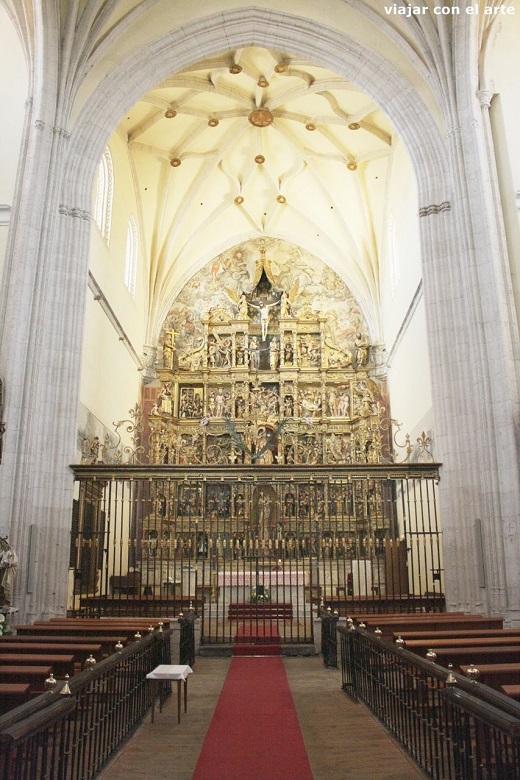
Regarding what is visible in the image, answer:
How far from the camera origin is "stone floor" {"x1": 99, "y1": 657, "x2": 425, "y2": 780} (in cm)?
501

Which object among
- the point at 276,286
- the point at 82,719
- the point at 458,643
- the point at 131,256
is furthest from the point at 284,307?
the point at 82,719

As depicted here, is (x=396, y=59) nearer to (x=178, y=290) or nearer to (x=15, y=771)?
(x=178, y=290)

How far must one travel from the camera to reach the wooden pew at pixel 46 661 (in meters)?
5.67

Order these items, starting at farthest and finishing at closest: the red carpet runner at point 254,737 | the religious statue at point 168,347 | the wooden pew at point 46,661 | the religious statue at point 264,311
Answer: the religious statue at point 264,311
the religious statue at point 168,347
the wooden pew at point 46,661
the red carpet runner at point 254,737

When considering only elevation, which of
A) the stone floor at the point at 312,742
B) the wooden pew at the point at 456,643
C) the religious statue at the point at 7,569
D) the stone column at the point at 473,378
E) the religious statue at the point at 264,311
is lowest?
the stone floor at the point at 312,742

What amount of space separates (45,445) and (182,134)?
42.2 feet

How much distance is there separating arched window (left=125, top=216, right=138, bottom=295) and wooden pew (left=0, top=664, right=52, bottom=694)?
1694 cm

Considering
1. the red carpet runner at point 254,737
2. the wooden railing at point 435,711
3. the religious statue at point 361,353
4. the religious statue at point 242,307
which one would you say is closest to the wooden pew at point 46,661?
the red carpet runner at point 254,737

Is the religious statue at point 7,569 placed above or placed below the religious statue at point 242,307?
below

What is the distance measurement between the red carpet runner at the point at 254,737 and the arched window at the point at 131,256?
15051mm

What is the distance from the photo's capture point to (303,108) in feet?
68.0

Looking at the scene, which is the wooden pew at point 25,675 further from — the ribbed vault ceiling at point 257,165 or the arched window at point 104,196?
the ribbed vault ceiling at point 257,165

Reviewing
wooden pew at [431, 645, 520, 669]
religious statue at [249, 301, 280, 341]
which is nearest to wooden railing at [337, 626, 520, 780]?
wooden pew at [431, 645, 520, 669]

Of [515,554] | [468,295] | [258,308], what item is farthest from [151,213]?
[515,554]
